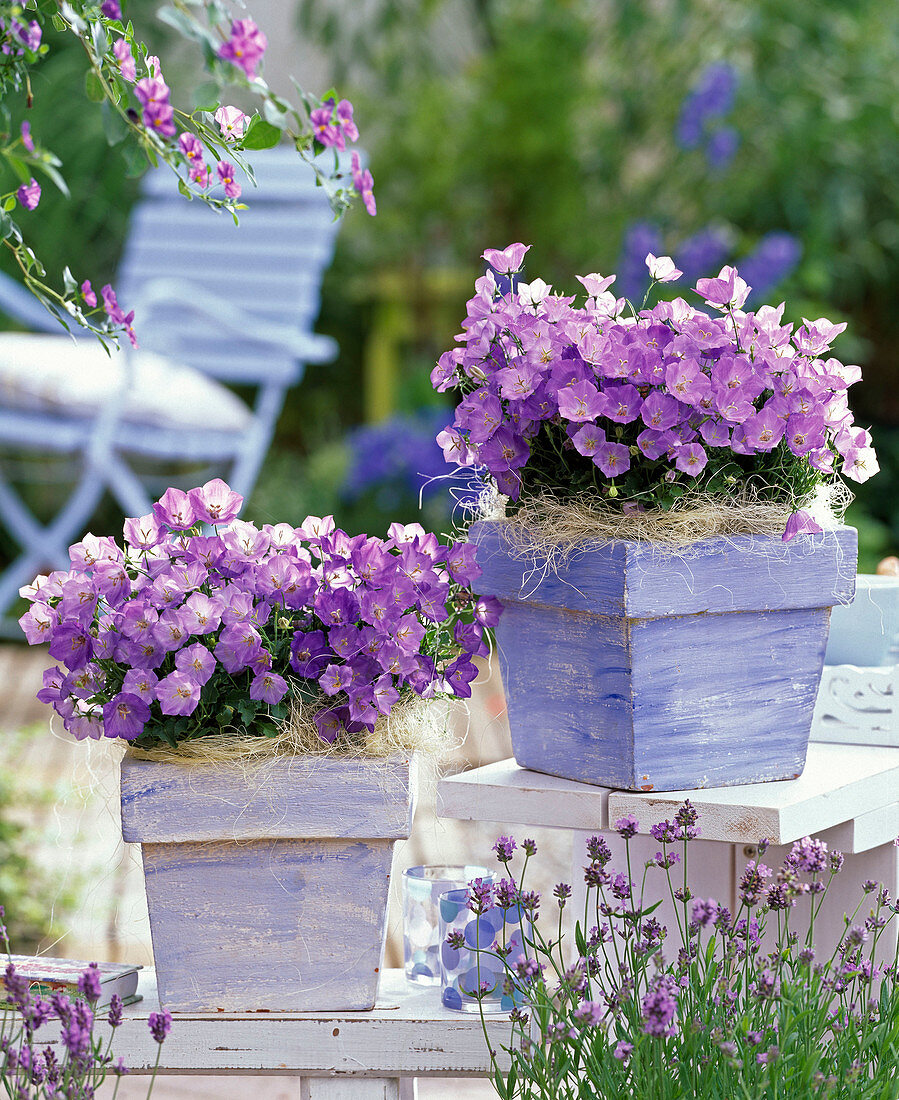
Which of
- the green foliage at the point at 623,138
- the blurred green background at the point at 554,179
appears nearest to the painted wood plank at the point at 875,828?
the blurred green background at the point at 554,179

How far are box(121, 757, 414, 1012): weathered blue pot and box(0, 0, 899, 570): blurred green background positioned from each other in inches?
102

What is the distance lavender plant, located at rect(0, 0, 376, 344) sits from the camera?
2.62ft

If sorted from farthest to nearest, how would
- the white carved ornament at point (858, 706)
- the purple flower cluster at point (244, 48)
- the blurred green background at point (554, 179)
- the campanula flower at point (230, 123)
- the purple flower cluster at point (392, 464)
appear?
the purple flower cluster at point (392, 464), the blurred green background at point (554, 179), the white carved ornament at point (858, 706), the campanula flower at point (230, 123), the purple flower cluster at point (244, 48)

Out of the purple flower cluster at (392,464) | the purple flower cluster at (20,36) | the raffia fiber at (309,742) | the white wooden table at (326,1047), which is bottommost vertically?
the white wooden table at (326,1047)

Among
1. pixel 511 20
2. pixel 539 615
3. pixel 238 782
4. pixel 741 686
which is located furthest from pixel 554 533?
pixel 511 20

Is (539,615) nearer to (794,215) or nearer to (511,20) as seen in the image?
(794,215)

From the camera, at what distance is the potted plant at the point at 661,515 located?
1.12 m

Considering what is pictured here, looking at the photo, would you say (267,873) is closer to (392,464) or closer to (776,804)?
(776,804)

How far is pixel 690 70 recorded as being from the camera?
482cm

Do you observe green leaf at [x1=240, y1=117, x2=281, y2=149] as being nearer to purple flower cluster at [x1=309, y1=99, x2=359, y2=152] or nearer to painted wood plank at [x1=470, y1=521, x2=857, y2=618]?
purple flower cluster at [x1=309, y1=99, x2=359, y2=152]

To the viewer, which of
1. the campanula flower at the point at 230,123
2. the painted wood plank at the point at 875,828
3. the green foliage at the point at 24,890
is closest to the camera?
the campanula flower at the point at 230,123

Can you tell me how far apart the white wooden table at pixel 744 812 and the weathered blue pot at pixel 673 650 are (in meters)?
0.02

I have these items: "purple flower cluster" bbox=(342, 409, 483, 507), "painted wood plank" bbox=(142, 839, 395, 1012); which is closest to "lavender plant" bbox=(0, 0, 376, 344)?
"painted wood plank" bbox=(142, 839, 395, 1012)

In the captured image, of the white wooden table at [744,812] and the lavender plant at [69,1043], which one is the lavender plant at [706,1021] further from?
the lavender plant at [69,1043]
